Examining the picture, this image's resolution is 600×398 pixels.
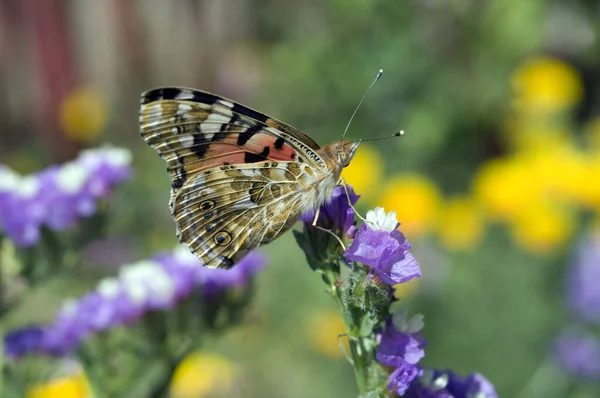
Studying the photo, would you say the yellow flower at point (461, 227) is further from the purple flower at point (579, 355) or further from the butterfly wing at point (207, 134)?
the butterfly wing at point (207, 134)

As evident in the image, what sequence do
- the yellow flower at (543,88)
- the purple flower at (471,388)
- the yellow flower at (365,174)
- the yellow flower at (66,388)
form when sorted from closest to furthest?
the purple flower at (471,388)
the yellow flower at (66,388)
the yellow flower at (365,174)
the yellow flower at (543,88)

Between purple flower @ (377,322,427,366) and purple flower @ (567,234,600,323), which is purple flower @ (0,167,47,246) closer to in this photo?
purple flower @ (377,322,427,366)

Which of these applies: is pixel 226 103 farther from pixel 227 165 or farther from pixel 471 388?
pixel 471 388

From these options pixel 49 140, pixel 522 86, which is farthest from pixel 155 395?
pixel 49 140

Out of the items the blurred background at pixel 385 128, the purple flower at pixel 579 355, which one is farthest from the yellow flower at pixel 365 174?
the purple flower at pixel 579 355

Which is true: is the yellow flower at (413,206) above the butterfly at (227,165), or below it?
below

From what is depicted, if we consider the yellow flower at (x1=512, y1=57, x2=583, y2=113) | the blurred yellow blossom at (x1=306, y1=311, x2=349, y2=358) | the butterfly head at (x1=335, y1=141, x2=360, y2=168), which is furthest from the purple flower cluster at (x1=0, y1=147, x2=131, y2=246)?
the yellow flower at (x1=512, y1=57, x2=583, y2=113)

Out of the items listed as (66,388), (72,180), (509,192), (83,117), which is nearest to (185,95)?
(72,180)
